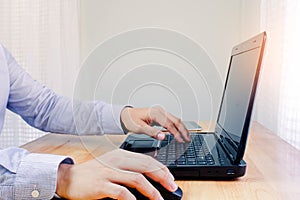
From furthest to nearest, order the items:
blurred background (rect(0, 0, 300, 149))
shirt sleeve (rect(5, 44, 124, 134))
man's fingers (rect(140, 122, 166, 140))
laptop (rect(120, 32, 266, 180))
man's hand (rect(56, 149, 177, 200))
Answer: blurred background (rect(0, 0, 300, 149))
shirt sleeve (rect(5, 44, 124, 134))
man's fingers (rect(140, 122, 166, 140))
laptop (rect(120, 32, 266, 180))
man's hand (rect(56, 149, 177, 200))

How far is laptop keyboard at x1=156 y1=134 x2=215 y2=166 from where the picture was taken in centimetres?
74

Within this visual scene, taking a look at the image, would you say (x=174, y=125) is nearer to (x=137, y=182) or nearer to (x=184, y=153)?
(x=184, y=153)

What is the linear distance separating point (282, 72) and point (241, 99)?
0.46 m

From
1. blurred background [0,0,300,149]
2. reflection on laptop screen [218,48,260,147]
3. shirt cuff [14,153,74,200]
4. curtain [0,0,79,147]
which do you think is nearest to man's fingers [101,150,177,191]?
shirt cuff [14,153,74,200]

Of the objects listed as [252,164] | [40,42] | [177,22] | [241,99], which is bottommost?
[252,164]

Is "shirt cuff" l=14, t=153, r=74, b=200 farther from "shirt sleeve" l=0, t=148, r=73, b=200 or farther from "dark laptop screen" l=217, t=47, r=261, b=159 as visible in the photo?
"dark laptop screen" l=217, t=47, r=261, b=159

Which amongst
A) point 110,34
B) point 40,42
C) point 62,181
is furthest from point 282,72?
point 40,42

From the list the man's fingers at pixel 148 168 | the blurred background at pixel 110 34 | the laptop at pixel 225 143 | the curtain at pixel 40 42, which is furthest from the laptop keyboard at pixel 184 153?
the curtain at pixel 40 42

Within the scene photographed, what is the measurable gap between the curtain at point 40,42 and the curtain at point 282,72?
3.24 ft

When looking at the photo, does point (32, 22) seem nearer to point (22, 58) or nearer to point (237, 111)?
point (22, 58)

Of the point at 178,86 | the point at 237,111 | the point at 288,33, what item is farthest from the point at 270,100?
the point at 237,111

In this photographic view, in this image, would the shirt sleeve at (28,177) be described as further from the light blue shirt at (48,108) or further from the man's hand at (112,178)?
the light blue shirt at (48,108)

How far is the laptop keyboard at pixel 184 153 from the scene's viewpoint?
0.74 metres

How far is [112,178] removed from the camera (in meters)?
0.56
